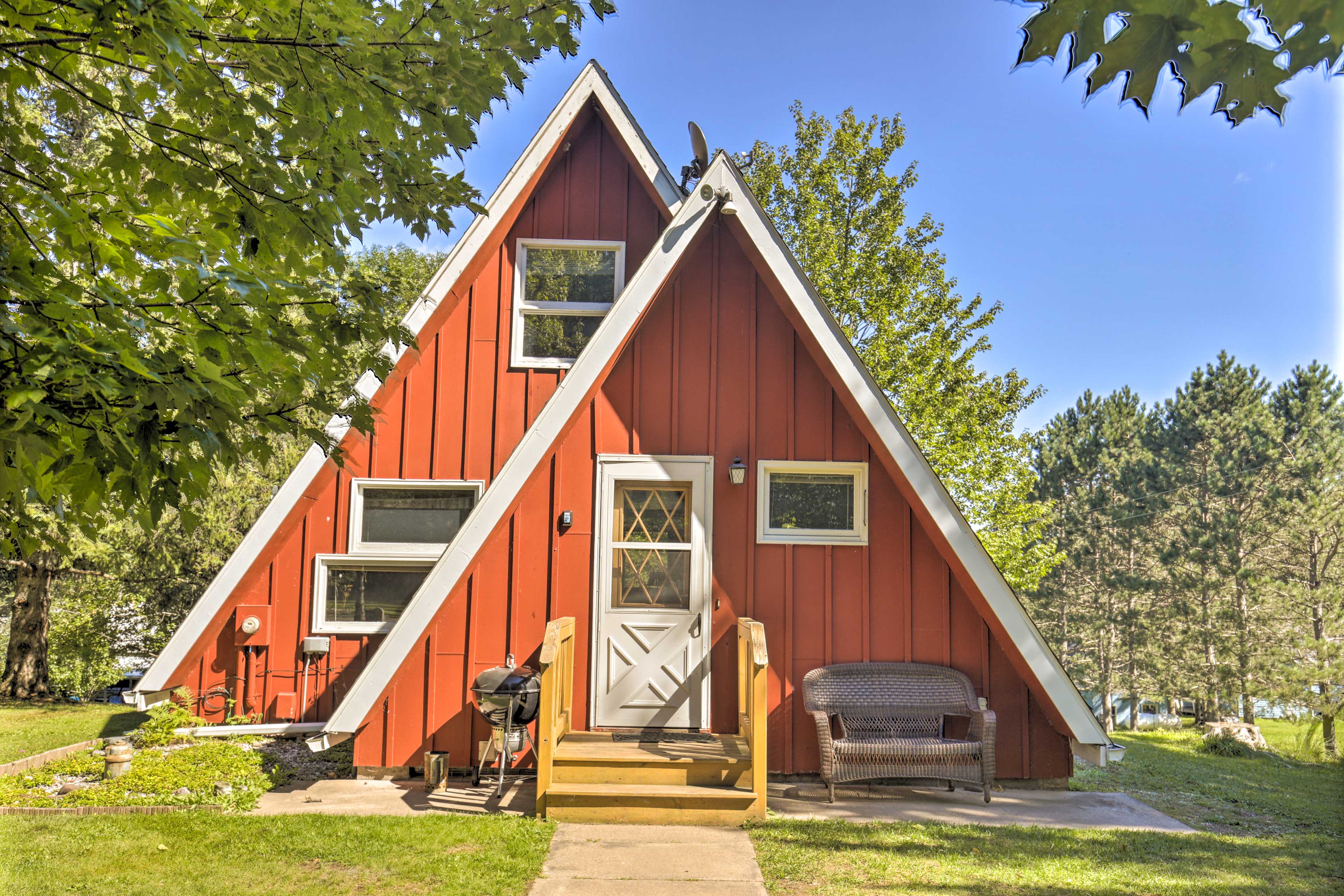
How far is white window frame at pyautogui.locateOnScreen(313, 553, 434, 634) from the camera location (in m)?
7.51

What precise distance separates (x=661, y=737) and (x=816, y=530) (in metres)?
2.03

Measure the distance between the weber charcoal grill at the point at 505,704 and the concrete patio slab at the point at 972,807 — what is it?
6.04ft

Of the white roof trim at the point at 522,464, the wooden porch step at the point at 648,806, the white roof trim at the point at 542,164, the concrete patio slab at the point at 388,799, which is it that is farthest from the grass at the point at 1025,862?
the white roof trim at the point at 542,164

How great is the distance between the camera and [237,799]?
5.49 metres

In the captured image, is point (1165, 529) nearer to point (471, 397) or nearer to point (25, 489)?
point (471, 397)

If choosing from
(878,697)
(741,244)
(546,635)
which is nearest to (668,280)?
(741,244)

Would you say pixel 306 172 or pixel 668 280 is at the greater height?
pixel 668 280

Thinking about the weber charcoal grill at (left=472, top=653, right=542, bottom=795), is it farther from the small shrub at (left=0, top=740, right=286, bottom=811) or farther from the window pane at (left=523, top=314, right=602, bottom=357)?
the window pane at (left=523, top=314, right=602, bottom=357)

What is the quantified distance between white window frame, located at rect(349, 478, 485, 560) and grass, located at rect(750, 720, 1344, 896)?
152 inches

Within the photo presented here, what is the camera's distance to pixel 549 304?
26.4ft

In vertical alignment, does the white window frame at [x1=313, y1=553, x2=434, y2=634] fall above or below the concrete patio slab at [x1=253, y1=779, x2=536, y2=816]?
above

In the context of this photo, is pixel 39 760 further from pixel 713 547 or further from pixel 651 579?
pixel 713 547

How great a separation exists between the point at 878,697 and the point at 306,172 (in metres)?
5.26

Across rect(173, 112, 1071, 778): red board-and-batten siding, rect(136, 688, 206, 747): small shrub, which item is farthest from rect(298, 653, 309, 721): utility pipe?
rect(136, 688, 206, 747): small shrub
